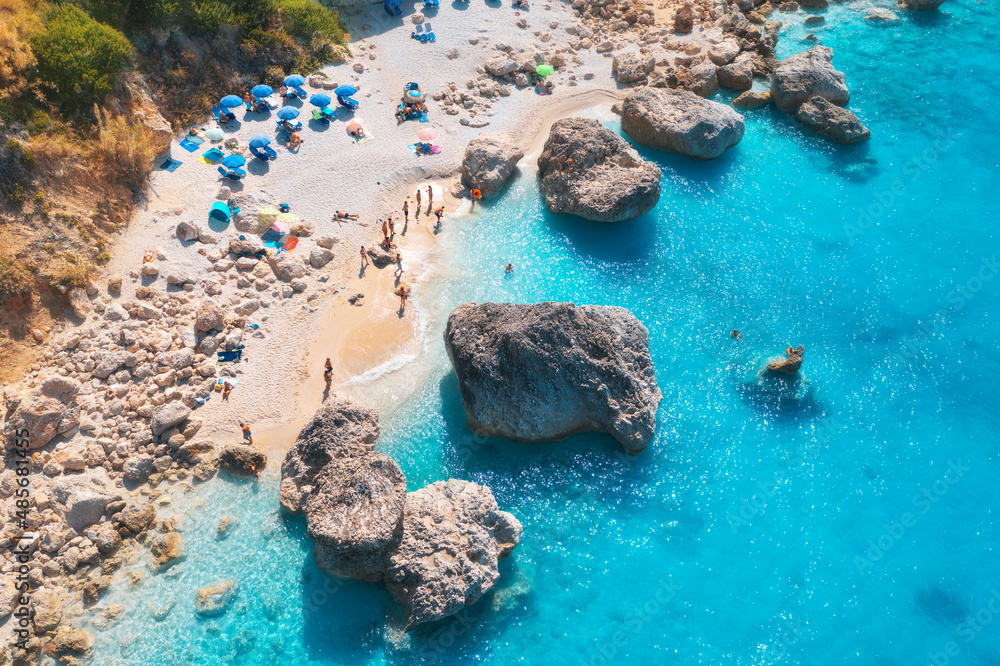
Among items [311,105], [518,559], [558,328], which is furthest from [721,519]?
[311,105]

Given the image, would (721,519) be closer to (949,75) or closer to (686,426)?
(686,426)

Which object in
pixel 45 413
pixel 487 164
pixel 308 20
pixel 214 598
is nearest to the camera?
pixel 214 598

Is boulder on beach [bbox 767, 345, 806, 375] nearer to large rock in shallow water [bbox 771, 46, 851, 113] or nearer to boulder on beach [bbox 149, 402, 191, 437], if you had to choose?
large rock in shallow water [bbox 771, 46, 851, 113]

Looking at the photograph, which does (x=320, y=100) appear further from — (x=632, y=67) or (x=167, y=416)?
(x=632, y=67)

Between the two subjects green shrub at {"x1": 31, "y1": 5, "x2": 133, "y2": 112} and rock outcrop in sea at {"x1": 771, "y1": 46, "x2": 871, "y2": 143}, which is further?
rock outcrop in sea at {"x1": 771, "y1": 46, "x2": 871, "y2": 143}

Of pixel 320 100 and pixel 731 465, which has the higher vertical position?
Result: pixel 320 100

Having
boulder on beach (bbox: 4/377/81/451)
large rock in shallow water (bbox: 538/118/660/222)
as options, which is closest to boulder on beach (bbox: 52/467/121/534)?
boulder on beach (bbox: 4/377/81/451)

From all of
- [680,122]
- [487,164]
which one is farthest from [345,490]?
[680,122]
